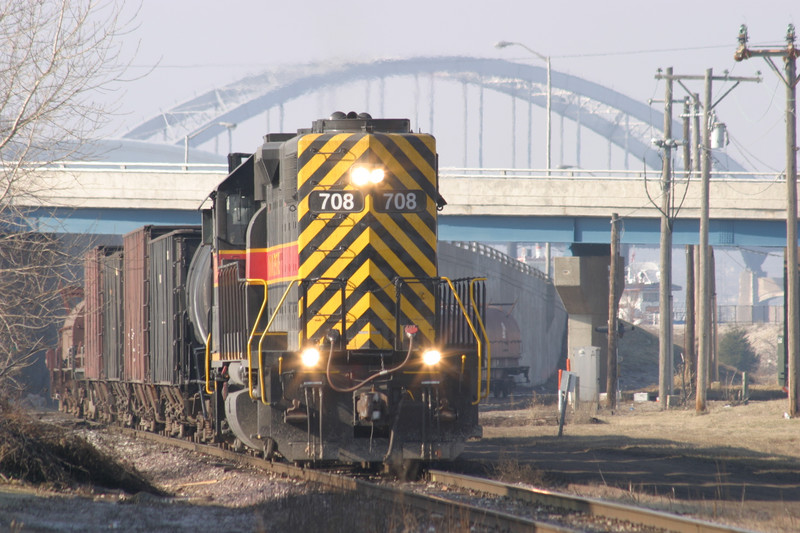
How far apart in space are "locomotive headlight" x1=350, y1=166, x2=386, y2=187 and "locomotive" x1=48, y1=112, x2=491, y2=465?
0.05ft

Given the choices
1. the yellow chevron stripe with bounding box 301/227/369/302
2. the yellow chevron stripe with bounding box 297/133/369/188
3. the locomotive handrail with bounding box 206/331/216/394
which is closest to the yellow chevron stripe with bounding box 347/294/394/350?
the yellow chevron stripe with bounding box 301/227/369/302

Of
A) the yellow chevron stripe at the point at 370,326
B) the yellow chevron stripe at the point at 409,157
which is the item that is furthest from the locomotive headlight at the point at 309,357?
the yellow chevron stripe at the point at 409,157

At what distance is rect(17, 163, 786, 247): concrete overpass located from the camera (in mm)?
36875

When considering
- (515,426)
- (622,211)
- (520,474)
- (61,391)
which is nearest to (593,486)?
(520,474)

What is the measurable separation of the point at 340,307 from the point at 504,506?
10.4ft

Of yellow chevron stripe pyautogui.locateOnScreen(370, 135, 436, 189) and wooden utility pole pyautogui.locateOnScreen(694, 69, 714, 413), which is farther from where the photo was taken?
wooden utility pole pyautogui.locateOnScreen(694, 69, 714, 413)

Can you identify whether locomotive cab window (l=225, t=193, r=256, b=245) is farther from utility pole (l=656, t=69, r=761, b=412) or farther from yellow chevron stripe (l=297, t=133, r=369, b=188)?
utility pole (l=656, t=69, r=761, b=412)

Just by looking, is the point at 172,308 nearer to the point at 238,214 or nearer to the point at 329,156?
the point at 238,214

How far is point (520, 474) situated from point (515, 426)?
11.4 m

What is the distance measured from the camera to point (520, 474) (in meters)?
12.0

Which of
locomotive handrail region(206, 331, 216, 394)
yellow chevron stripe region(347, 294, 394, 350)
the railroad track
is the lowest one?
the railroad track

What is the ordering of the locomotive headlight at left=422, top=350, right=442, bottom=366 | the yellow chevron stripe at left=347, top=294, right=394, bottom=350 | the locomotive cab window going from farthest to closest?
the locomotive cab window
the yellow chevron stripe at left=347, top=294, right=394, bottom=350
the locomotive headlight at left=422, top=350, right=442, bottom=366

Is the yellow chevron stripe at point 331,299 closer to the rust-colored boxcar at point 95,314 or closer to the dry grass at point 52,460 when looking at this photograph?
the dry grass at point 52,460

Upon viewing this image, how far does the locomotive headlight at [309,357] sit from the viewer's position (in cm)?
1104
